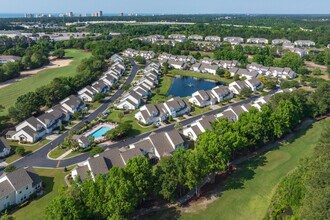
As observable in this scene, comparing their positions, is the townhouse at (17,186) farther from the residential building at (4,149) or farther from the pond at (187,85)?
the pond at (187,85)

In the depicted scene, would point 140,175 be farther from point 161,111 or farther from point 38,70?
point 38,70

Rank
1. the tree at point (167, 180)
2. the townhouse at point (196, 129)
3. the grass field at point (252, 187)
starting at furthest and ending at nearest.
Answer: the townhouse at point (196, 129) → the grass field at point (252, 187) → the tree at point (167, 180)

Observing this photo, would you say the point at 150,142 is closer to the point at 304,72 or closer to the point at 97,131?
the point at 97,131

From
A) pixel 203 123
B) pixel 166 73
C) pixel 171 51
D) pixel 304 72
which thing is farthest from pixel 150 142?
pixel 171 51

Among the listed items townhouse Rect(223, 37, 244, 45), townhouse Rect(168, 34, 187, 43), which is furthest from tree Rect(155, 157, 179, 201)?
townhouse Rect(168, 34, 187, 43)

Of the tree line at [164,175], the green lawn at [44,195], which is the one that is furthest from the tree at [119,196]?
the green lawn at [44,195]

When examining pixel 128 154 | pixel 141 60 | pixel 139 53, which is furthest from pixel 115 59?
pixel 128 154
